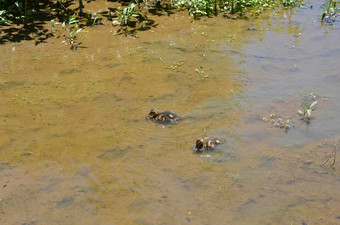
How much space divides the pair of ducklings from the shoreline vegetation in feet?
14.0

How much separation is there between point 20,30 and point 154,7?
4.17m

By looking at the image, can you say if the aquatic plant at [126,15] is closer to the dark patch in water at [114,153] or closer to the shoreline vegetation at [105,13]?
the shoreline vegetation at [105,13]

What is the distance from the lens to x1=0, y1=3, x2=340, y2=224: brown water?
4773mm

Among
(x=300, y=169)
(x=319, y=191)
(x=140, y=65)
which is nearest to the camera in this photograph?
(x=319, y=191)

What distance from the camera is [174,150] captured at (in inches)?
231

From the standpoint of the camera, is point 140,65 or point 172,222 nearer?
point 172,222

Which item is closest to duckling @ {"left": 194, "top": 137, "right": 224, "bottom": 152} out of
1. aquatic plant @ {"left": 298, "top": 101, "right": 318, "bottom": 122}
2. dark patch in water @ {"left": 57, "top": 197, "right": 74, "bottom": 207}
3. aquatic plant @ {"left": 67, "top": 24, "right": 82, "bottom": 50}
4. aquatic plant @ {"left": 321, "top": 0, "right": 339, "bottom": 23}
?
aquatic plant @ {"left": 298, "top": 101, "right": 318, "bottom": 122}

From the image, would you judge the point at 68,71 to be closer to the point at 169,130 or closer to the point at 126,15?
the point at 126,15

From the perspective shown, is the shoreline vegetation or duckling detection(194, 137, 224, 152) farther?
the shoreline vegetation

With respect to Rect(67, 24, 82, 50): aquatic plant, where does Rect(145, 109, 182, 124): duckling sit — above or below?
below

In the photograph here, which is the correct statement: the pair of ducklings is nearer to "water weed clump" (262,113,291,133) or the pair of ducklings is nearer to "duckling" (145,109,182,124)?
"duckling" (145,109,182,124)

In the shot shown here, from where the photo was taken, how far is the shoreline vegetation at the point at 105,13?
10.4m

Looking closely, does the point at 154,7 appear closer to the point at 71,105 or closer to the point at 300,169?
the point at 71,105

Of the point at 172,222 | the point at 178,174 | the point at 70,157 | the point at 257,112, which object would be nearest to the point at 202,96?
the point at 257,112
